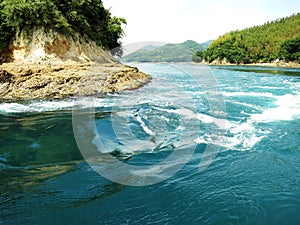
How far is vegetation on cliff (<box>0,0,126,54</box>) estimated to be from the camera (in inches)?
500

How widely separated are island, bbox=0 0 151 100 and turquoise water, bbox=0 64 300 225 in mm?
3571

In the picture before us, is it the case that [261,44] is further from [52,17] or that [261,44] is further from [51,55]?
[51,55]

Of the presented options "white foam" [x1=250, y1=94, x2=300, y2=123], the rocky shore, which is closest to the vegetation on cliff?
the rocky shore

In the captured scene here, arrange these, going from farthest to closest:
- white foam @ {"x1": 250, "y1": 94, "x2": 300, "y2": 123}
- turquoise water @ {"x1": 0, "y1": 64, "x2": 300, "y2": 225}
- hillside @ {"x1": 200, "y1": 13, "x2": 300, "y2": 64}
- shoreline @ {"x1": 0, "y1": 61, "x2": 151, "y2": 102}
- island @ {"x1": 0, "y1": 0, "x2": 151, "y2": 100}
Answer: hillside @ {"x1": 200, "y1": 13, "x2": 300, "y2": 64} < island @ {"x1": 0, "y1": 0, "x2": 151, "y2": 100} < shoreline @ {"x1": 0, "y1": 61, "x2": 151, "y2": 102} < white foam @ {"x1": 250, "y1": 94, "x2": 300, "y2": 123} < turquoise water @ {"x1": 0, "y1": 64, "x2": 300, "y2": 225}

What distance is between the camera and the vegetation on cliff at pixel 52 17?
12.7 m

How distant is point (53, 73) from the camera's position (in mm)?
11703

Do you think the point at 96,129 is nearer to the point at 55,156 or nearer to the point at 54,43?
the point at 55,156

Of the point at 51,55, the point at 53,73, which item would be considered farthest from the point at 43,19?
the point at 53,73

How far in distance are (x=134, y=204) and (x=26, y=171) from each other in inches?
75.7

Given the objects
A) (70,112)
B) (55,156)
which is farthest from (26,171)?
(70,112)

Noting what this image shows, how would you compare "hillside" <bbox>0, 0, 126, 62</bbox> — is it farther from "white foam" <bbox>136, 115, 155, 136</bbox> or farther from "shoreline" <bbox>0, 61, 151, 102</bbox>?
"white foam" <bbox>136, 115, 155, 136</bbox>

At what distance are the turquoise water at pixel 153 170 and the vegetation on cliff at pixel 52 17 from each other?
7343 millimetres

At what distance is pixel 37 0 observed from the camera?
42.0 feet

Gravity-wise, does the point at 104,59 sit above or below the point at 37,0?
below
